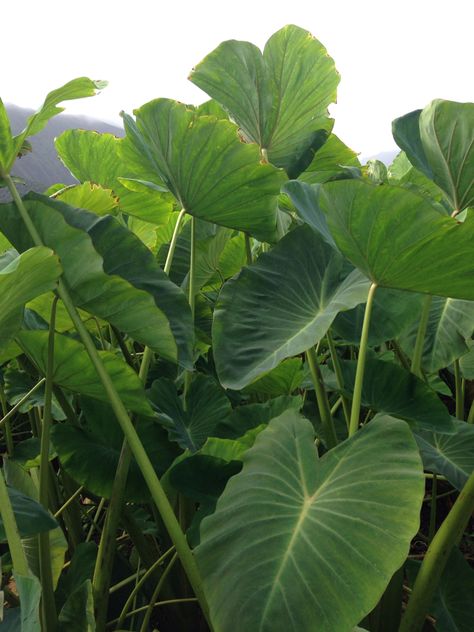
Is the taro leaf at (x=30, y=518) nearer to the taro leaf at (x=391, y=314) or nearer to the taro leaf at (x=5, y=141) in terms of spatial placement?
the taro leaf at (x=5, y=141)

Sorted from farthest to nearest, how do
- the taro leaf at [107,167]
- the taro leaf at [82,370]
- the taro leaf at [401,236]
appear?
the taro leaf at [107,167]
the taro leaf at [82,370]
the taro leaf at [401,236]

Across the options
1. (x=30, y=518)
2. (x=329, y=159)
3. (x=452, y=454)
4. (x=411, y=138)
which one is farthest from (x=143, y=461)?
(x=329, y=159)

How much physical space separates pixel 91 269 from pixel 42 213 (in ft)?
0.27

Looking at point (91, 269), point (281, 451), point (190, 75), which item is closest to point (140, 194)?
point (190, 75)

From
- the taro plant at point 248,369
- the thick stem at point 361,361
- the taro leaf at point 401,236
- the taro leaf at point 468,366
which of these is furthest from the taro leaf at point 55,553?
the taro leaf at point 468,366

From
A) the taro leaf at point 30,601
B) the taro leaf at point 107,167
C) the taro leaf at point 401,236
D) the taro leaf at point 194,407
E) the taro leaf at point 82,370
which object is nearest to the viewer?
the taro leaf at point 30,601

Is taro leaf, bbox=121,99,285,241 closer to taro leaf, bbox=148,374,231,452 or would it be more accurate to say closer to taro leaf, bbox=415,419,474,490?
taro leaf, bbox=148,374,231,452

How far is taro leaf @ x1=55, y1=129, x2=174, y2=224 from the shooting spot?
110cm

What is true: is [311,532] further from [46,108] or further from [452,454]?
[46,108]

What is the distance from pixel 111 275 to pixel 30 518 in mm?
241

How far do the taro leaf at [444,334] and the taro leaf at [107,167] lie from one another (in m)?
0.48

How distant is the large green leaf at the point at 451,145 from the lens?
2.39ft

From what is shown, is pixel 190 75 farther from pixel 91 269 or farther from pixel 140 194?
pixel 91 269

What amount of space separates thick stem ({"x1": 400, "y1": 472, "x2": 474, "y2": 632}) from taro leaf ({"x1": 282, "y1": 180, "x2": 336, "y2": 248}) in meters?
0.29
